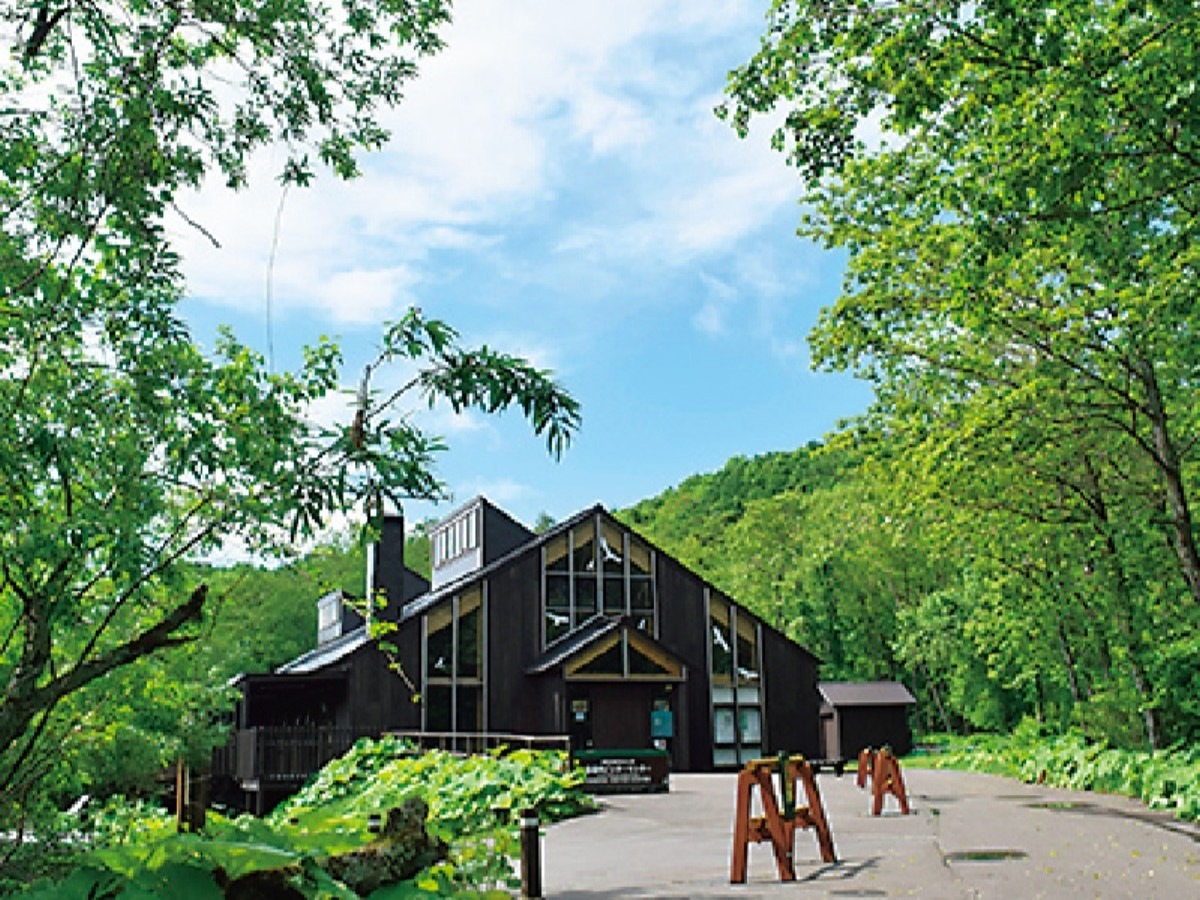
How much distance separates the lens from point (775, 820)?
10336 millimetres

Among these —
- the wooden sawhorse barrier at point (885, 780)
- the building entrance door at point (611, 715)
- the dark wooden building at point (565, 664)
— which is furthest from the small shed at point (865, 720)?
the wooden sawhorse barrier at point (885, 780)

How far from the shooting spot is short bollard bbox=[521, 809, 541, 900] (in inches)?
352

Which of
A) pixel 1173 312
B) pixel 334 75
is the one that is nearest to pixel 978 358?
pixel 1173 312

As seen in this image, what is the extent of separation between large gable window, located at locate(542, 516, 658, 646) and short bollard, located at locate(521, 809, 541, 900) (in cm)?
2504

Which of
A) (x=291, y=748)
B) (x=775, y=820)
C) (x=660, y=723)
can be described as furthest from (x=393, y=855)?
(x=660, y=723)

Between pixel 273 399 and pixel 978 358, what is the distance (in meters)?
15.8

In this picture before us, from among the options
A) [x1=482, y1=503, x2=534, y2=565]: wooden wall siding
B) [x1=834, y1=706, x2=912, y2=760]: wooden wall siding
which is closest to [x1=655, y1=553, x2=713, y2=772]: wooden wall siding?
[x1=482, y1=503, x2=534, y2=565]: wooden wall siding

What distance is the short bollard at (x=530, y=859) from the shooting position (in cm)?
893

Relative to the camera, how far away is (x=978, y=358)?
19.2 metres

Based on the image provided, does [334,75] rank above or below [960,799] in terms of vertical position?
above

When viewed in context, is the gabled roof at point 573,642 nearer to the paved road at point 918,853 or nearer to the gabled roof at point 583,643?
the gabled roof at point 583,643

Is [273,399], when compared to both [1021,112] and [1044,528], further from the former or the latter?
[1044,528]

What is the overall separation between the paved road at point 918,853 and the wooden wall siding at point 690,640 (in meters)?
16.1

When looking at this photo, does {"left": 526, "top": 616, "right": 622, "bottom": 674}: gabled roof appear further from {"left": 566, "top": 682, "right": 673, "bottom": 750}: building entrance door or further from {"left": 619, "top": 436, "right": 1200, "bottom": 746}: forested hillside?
{"left": 619, "top": 436, "right": 1200, "bottom": 746}: forested hillside
